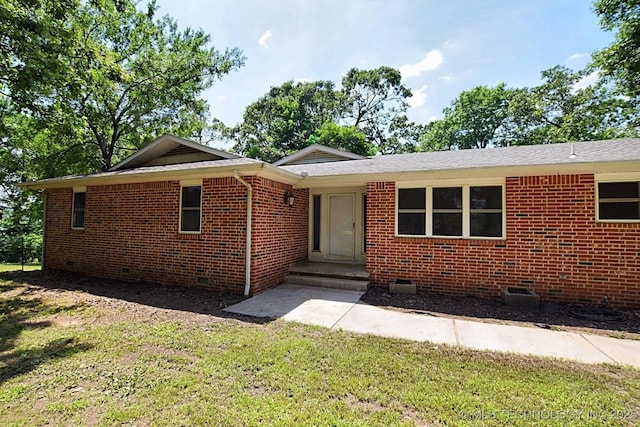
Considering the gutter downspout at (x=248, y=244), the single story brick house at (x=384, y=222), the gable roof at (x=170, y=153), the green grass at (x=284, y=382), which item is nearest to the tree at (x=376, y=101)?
the single story brick house at (x=384, y=222)

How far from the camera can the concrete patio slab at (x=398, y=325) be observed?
14.1 feet

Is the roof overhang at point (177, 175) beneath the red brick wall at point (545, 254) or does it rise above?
above

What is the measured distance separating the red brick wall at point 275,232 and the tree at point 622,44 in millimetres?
15514

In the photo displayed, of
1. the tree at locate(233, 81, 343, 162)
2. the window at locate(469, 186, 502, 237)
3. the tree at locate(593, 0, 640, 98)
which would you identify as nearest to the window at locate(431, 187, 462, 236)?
the window at locate(469, 186, 502, 237)

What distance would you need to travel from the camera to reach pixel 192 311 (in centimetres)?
546

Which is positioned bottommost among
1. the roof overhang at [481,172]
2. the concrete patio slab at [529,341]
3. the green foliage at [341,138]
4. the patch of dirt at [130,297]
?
the patch of dirt at [130,297]

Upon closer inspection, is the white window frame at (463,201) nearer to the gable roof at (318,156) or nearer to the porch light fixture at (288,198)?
the porch light fixture at (288,198)

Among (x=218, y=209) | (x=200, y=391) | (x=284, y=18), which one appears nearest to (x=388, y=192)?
(x=218, y=209)

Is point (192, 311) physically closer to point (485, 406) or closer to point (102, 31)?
point (485, 406)

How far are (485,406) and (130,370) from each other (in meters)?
3.60

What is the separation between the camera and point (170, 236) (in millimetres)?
7383

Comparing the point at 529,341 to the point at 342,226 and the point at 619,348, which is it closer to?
the point at 619,348

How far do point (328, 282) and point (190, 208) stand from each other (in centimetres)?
383

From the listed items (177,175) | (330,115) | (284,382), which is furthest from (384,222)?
(330,115)
